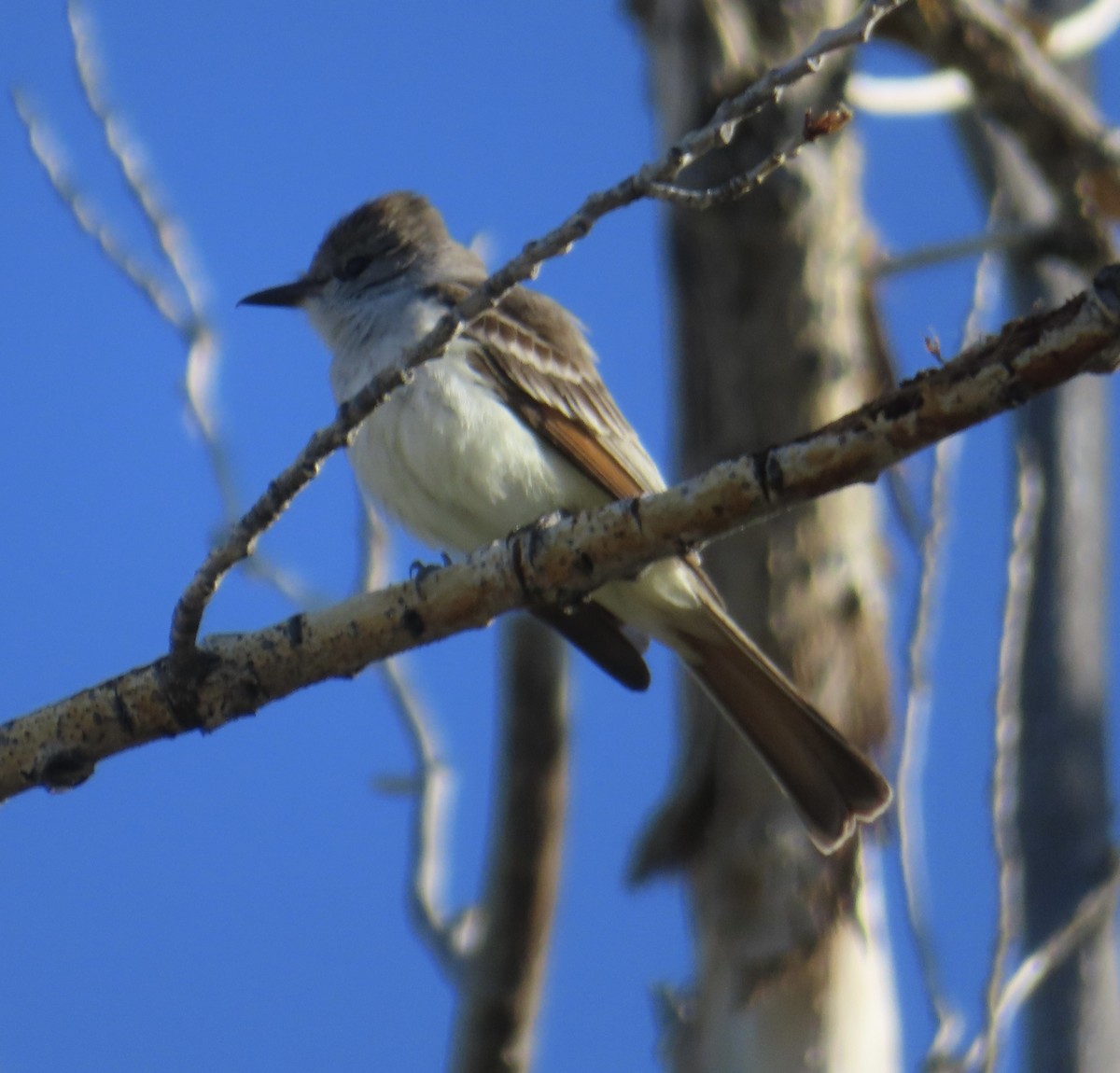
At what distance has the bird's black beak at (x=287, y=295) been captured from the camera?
5.91 m

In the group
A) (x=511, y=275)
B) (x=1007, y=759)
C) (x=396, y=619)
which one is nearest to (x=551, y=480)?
(x=396, y=619)

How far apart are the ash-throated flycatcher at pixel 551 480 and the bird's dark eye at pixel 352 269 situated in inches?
23.7

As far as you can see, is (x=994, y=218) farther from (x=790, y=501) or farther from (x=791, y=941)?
(x=790, y=501)

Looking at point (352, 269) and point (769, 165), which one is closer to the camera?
point (769, 165)

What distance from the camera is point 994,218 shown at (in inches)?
257

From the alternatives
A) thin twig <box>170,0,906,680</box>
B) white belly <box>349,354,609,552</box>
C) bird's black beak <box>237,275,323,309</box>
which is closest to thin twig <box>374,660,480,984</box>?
white belly <box>349,354,609,552</box>

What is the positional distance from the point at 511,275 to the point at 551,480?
187 cm

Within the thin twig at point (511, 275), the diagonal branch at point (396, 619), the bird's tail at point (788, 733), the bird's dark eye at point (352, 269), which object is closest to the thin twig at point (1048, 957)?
the bird's tail at point (788, 733)

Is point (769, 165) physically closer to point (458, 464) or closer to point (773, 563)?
point (458, 464)

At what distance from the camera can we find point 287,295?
234 inches

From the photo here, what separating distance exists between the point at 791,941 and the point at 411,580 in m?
1.99

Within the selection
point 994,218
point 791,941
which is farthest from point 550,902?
point 994,218

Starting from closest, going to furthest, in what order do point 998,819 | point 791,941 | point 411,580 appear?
point 411,580
point 998,819
point 791,941

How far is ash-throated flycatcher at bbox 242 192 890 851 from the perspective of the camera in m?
4.63
